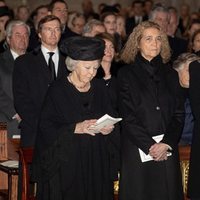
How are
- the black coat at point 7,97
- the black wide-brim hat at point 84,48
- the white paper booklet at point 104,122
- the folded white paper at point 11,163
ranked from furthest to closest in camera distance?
1. the black coat at point 7,97
2. the folded white paper at point 11,163
3. the black wide-brim hat at point 84,48
4. the white paper booklet at point 104,122

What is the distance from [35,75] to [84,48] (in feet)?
6.06

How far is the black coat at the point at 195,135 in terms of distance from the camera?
898 centimetres

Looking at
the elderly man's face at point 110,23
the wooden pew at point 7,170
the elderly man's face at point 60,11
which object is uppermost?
the elderly man's face at point 60,11

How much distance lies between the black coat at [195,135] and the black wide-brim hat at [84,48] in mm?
971

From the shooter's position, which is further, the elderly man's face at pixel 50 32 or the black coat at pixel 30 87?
the elderly man's face at pixel 50 32

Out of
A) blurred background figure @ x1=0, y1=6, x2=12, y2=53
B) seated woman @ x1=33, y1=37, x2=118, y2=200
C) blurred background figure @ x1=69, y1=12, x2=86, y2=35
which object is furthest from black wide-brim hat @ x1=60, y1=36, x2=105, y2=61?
blurred background figure @ x1=69, y1=12, x2=86, y2=35

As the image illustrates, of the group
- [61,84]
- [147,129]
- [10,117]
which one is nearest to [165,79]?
[147,129]

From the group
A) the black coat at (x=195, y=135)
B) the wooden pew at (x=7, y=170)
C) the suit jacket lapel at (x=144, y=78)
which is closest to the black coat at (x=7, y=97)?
the wooden pew at (x=7, y=170)

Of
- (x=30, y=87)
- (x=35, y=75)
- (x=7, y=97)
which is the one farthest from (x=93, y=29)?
(x=30, y=87)

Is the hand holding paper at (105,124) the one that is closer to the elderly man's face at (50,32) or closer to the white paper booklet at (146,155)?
the white paper booklet at (146,155)

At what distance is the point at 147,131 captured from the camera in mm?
8977

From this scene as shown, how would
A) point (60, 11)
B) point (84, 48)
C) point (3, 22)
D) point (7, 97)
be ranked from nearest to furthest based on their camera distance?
point (84, 48) < point (7, 97) < point (3, 22) < point (60, 11)

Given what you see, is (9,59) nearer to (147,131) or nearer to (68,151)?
(147,131)

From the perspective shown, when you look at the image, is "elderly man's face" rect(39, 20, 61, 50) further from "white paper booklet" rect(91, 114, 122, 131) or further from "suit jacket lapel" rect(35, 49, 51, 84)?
"white paper booklet" rect(91, 114, 122, 131)
